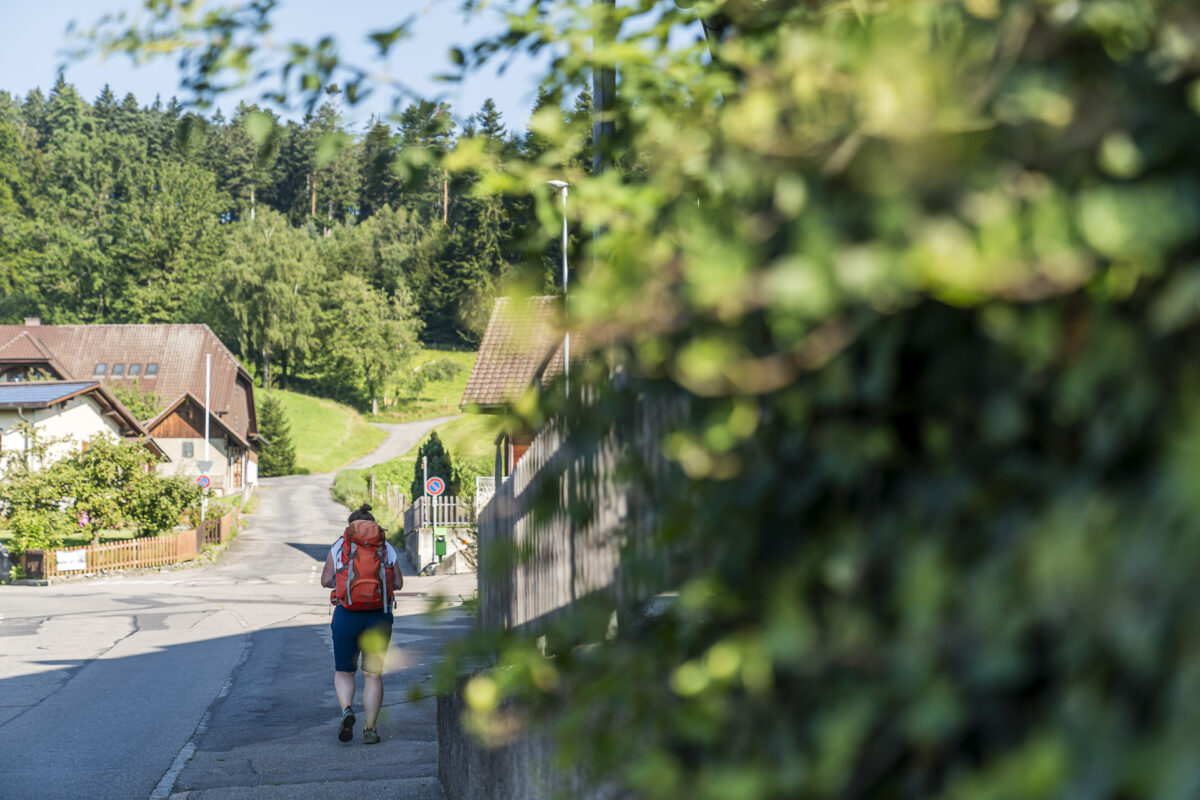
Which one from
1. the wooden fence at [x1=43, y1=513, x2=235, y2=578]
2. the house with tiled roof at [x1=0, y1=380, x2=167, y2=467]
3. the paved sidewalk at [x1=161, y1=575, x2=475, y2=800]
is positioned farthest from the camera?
the house with tiled roof at [x1=0, y1=380, x2=167, y2=467]

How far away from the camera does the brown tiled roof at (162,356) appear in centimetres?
6938

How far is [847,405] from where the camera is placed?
1.10 metres

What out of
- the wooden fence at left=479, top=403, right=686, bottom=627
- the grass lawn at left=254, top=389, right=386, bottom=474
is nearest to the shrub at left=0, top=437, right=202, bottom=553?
the wooden fence at left=479, top=403, right=686, bottom=627

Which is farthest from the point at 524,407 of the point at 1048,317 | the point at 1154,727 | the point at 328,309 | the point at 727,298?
the point at 328,309

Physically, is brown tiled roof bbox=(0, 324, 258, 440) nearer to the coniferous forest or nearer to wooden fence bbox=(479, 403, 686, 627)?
the coniferous forest

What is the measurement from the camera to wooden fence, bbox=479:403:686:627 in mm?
1619

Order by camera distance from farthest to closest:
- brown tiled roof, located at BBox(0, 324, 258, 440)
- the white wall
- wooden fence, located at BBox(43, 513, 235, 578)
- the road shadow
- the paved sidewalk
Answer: brown tiled roof, located at BBox(0, 324, 258, 440) → the white wall → the road shadow → wooden fence, located at BBox(43, 513, 235, 578) → the paved sidewalk

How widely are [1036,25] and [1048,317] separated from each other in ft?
0.86

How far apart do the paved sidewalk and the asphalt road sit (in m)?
0.02

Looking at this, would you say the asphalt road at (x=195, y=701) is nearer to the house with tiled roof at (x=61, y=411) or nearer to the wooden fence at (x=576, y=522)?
the wooden fence at (x=576, y=522)

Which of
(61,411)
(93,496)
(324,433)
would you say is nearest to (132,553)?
(93,496)

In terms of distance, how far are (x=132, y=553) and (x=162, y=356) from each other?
44081mm

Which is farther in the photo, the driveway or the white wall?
the driveway

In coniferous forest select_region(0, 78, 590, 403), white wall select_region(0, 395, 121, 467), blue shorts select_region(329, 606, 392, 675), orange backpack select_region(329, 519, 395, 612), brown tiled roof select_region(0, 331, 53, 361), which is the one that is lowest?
blue shorts select_region(329, 606, 392, 675)
